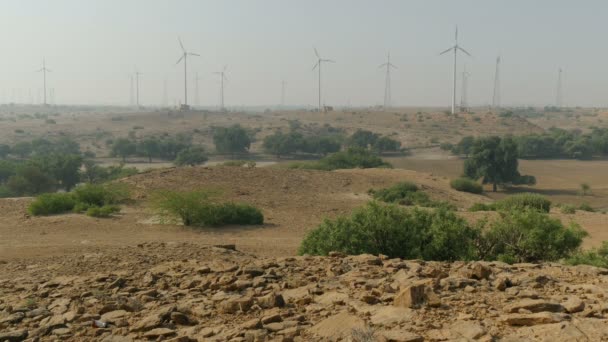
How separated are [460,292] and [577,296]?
147 cm

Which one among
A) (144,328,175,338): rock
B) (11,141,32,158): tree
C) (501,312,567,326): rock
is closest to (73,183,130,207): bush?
(144,328,175,338): rock

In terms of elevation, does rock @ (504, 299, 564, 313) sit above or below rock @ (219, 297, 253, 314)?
above

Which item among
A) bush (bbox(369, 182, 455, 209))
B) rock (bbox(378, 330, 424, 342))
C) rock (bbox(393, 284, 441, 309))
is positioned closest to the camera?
rock (bbox(378, 330, 424, 342))

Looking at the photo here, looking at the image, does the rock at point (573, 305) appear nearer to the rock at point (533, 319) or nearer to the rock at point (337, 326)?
the rock at point (533, 319)

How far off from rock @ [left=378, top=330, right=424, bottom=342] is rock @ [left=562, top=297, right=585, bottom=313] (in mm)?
2018

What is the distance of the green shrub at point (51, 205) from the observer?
22406mm

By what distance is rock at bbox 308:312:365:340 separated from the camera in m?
6.71

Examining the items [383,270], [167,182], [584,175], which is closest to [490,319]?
[383,270]

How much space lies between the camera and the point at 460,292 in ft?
25.5

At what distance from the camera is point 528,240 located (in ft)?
41.9

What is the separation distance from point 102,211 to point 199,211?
414 centimetres

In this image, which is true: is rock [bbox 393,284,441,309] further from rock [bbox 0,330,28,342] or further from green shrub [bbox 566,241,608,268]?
green shrub [bbox 566,241,608,268]

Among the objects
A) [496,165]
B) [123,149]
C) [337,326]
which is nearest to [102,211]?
[337,326]

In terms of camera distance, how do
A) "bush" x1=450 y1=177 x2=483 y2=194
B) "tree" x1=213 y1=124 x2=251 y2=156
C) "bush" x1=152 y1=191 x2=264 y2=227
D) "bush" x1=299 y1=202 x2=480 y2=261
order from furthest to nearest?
"tree" x1=213 y1=124 x2=251 y2=156 → "bush" x1=450 y1=177 x2=483 y2=194 → "bush" x1=152 y1=191 x2=264 y2=227 → "bush" x1=299 y1=202 x2=480 y2=261
